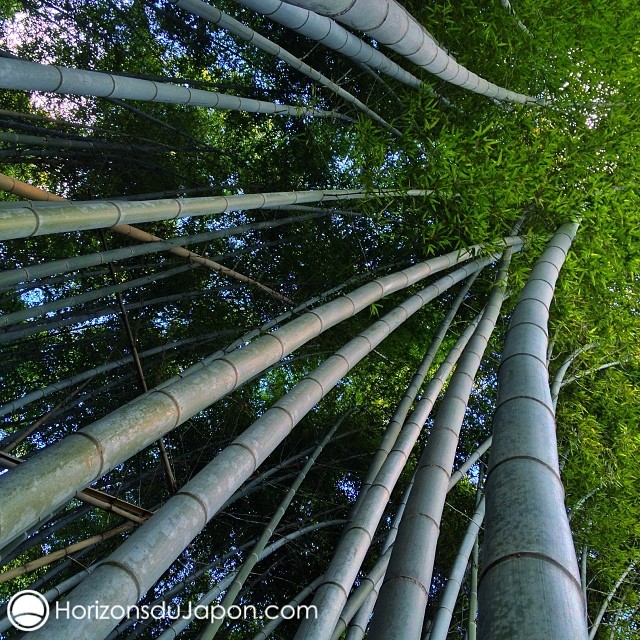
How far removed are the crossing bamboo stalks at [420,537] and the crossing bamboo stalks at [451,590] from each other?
99 centimetres

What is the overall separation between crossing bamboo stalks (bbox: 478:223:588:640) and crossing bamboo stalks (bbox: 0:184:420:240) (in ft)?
4.20

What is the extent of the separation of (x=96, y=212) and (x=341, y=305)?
104 centimetres

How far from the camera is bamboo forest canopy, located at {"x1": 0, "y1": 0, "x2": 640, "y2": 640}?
53.9 inches

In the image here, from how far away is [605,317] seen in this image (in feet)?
13.1

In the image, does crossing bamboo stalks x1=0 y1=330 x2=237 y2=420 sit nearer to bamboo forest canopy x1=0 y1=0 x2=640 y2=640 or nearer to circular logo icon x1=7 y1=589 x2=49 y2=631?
bamboo forest canopy x1=0 y1=0 x2=640 y2=640

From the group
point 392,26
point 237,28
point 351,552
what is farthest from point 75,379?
point 392,26

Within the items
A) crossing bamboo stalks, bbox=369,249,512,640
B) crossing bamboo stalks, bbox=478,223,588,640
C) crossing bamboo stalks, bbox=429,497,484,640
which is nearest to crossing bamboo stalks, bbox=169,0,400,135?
crossing bamboo stalks, bbox=369,249,512,640

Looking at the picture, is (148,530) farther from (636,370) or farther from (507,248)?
(636,370)

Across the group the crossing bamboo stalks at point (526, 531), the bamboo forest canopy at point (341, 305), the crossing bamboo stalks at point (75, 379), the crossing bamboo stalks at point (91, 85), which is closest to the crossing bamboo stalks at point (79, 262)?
the bamboo forest canopy at point (341, 305)

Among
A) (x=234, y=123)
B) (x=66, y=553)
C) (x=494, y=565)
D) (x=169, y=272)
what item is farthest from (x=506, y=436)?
Answer: (x=234, y=123)

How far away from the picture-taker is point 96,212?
172 cm

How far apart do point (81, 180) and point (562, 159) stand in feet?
13.5

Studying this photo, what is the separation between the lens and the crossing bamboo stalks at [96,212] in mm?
1510

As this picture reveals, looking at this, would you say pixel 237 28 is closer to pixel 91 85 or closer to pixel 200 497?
pixel 91 85
